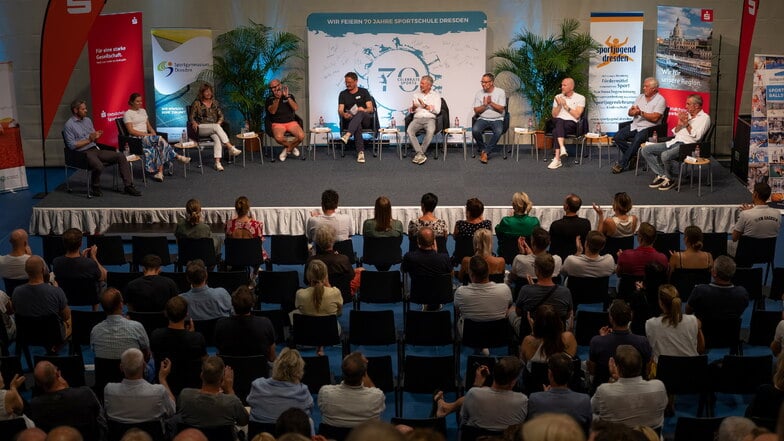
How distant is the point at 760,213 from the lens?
8.24 m

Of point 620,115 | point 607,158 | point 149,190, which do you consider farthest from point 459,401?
point 620,115

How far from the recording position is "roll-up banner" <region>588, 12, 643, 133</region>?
13.0 meters

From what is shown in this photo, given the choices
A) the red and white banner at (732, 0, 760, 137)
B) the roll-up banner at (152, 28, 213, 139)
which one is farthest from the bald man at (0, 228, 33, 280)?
the red and white banner at (732, 0, 760, 137)

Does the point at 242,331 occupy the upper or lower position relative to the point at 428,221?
lower

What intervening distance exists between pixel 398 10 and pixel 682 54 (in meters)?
3.93

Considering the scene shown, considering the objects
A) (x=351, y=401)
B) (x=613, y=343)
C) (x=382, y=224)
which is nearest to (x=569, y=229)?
(x=382, y=224)

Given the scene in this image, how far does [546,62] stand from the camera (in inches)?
507

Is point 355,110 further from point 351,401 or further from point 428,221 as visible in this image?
point 351,401

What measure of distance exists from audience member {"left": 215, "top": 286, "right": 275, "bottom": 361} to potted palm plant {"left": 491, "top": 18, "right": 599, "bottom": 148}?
25.3 feet

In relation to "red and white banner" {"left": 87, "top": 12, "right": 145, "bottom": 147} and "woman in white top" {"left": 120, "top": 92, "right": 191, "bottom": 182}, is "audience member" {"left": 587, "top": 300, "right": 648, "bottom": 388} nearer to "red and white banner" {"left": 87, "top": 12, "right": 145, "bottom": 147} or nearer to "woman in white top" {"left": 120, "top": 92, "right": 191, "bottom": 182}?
"woman in white top" {"left": 120, "top": 92, "right": 191, "bottom": 182}

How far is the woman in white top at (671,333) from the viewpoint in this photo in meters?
5.91

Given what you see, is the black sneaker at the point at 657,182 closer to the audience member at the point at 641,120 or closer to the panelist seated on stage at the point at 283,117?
the audience member at the point at 641,120

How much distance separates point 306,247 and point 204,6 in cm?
636

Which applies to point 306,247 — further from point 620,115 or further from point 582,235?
point 620,115
